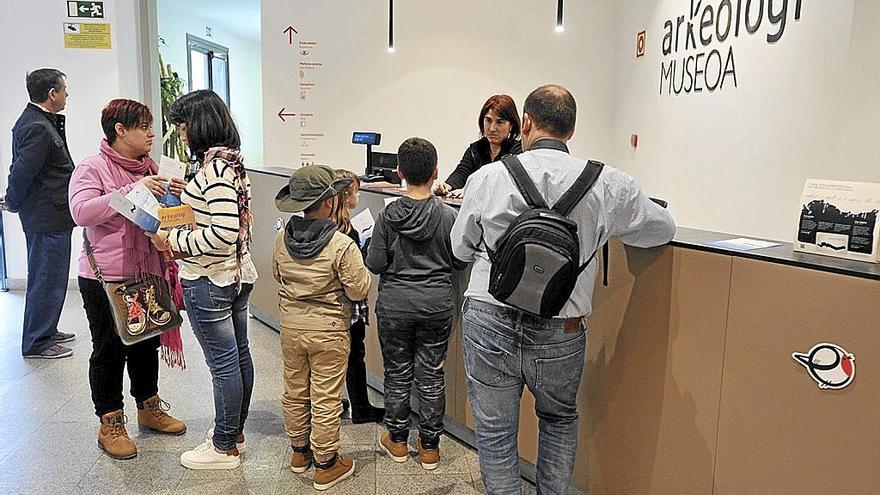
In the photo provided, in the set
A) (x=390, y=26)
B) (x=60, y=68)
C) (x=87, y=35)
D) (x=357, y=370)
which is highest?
(x=390, y=26)

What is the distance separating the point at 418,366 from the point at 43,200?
2581 millimetres

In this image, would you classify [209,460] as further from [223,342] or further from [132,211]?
[132,211]

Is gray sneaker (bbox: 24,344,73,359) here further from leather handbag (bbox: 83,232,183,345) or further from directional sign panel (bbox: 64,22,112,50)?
directional sign panel (bbox: 64,22,112,50)

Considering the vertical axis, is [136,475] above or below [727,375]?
below

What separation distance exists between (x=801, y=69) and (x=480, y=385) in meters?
2.35

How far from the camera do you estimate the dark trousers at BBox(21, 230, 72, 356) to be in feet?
13.0

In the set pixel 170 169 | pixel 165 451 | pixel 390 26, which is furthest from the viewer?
pixel 390 26

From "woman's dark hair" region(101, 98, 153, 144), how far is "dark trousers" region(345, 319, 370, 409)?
121cm

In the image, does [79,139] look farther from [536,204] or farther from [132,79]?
[536,204]

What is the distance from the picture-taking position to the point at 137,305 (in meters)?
2.63

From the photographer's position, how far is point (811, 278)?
162 centimetres

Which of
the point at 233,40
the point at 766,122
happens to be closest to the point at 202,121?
the point at 766,122

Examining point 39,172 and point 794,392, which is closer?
point 794,392

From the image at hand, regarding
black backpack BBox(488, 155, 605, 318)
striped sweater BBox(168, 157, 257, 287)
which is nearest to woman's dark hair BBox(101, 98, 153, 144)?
striped sweater BBox(168, 157, 257, 287)
